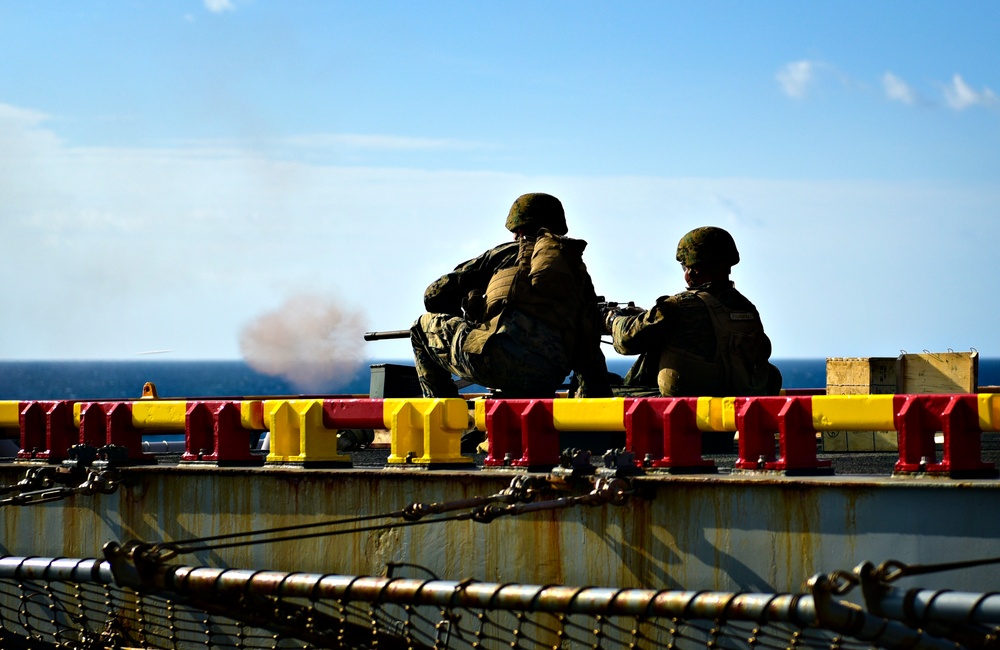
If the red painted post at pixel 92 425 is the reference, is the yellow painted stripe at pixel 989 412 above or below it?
above

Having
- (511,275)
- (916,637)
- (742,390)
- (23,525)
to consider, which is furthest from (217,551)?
(916,637)

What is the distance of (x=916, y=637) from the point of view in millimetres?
7156

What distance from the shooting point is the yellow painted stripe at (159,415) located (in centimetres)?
1232

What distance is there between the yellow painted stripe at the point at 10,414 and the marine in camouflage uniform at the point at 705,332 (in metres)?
5.04

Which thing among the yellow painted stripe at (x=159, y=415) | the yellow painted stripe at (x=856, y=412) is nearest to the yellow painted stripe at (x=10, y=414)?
the yellow painted stripe at (x=159, y=415)

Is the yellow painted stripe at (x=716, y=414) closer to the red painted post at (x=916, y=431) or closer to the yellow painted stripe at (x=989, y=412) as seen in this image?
the red painted post at (x=916, y=431)

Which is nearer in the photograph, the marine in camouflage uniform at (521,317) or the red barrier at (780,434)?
the red barrier at (780,434)

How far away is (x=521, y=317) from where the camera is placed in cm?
1379

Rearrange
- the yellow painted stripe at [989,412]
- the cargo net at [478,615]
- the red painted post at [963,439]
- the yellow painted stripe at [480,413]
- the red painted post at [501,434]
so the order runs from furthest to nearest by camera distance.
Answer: the yellow painted stripe at [480,413]
the red painted post at [501,434]
the red painted post at [963,439]
the yellow painted stripe at [989,412]
the cargo net at [478,615]

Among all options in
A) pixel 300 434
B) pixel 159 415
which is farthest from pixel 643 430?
pixel 159 415

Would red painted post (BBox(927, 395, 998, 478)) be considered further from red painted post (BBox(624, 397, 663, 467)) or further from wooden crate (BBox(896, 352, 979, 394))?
wooden crate (BBox(896, 352, 979, 394))

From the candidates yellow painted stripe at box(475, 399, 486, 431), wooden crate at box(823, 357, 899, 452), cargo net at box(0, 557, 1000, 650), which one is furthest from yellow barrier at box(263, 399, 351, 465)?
wooden crate at box(823, 357, 899, 452)

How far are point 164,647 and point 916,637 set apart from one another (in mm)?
6602

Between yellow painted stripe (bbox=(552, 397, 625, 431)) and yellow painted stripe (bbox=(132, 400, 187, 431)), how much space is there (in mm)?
3325
